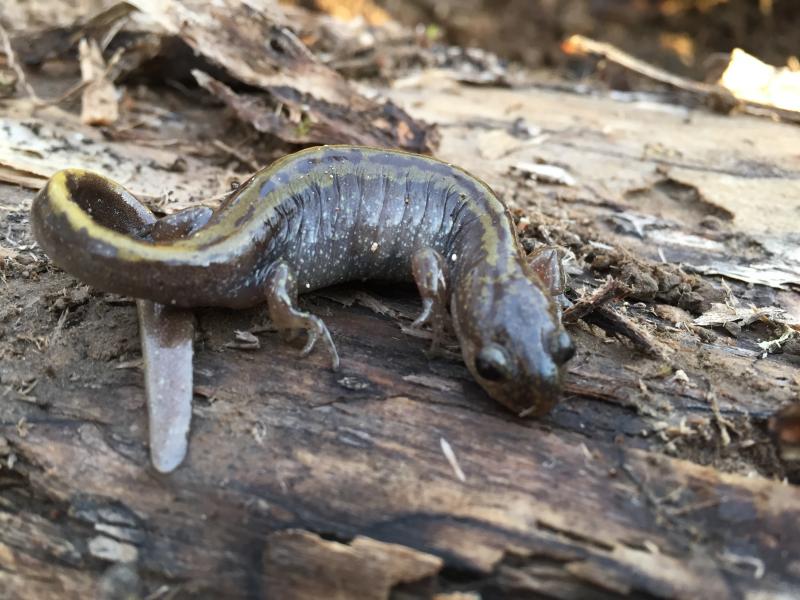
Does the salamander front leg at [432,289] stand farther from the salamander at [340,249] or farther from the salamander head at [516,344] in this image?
the salamander head at [516,344]

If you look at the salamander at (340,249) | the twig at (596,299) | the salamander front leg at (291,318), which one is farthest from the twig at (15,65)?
the twig at (596,299)

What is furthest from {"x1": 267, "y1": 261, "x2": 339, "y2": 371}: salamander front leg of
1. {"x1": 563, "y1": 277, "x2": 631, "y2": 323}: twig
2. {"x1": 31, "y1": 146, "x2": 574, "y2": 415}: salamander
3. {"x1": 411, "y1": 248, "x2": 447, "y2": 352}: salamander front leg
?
{"x1": 563, "y1": 277, "x2": 631, "y2": 323}: twig

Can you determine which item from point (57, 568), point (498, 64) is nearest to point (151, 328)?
point (57, 568)

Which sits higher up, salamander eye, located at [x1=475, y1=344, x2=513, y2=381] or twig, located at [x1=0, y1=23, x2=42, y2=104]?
twig, located at [x1=0, y1=23, x2=42, y2=104]

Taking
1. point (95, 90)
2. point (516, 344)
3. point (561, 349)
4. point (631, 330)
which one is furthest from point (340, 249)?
point (95, 90)

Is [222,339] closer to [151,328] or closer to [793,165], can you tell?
[151,328]

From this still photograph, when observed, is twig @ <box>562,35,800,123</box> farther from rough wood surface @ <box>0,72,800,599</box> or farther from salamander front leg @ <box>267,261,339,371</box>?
salamander front leg @ <box>267,261,339,371</box>
